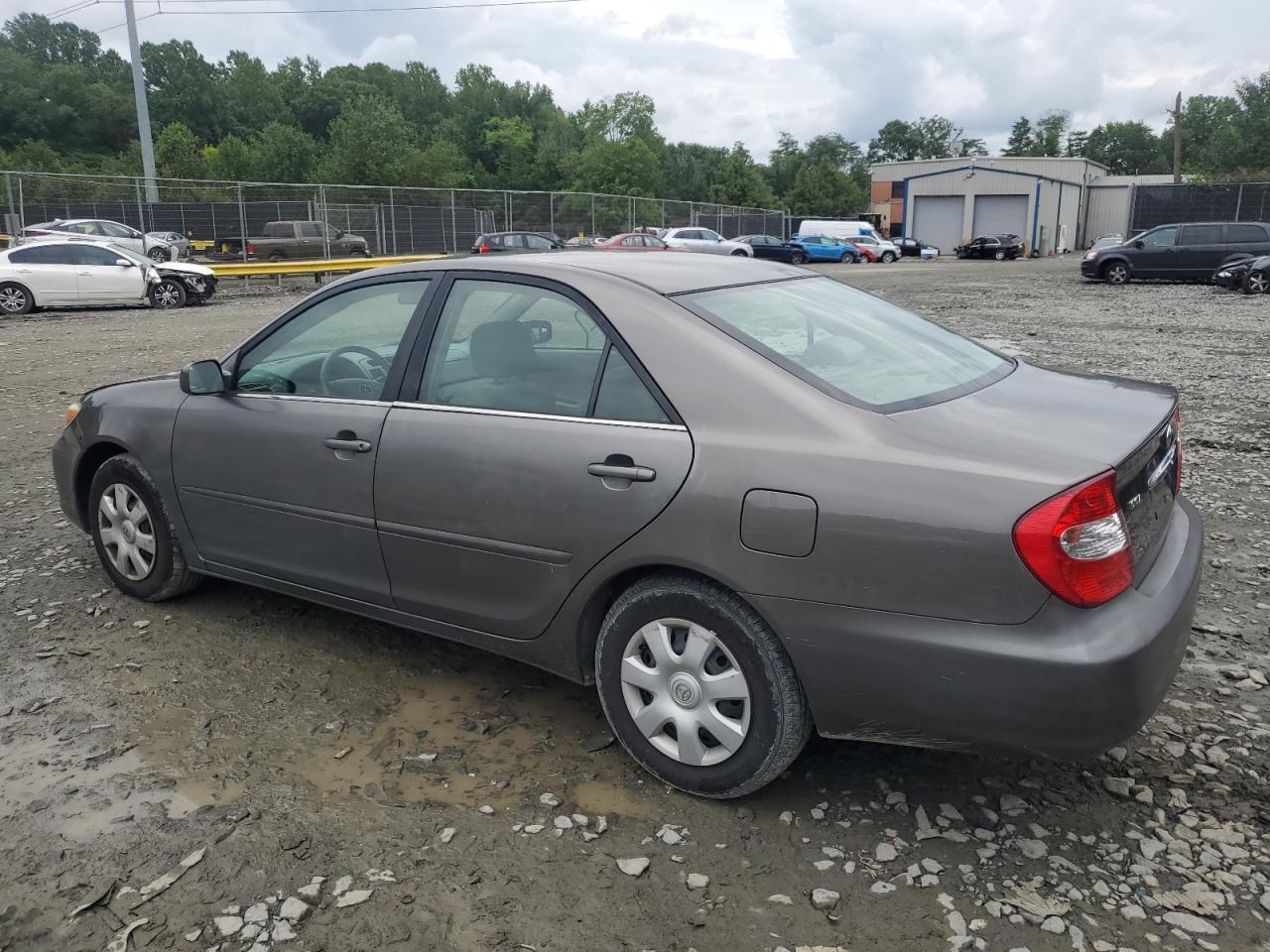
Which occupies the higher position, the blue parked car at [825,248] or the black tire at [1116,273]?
the blue parked car at [825,248]

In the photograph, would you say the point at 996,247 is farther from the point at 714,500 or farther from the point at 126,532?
the point at 714,500

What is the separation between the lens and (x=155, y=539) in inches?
175

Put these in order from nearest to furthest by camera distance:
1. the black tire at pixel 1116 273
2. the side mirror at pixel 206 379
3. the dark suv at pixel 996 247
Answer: the side mirror at pixel 206 379, the black tire at pixel 1116 273, the dark suv at pixel 996 247

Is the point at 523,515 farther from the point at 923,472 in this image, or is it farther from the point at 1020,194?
the point at 1020,194

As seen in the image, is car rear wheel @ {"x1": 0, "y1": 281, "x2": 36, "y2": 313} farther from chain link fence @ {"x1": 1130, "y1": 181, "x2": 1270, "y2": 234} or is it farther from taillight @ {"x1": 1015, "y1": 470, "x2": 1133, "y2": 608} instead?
chain link fence @ {"x1": 1130, "y1": 181, "x2": 1270, "y2": 234}

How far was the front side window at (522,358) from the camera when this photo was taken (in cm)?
318

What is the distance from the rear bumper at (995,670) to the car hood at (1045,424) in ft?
1.13

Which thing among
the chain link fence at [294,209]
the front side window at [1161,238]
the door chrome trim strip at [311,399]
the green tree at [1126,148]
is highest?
the green tree at [1126,148]

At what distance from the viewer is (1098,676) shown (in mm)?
2447

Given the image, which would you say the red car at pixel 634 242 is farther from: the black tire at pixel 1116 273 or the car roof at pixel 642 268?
the car roof at pixel 642 268

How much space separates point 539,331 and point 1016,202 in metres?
68.8

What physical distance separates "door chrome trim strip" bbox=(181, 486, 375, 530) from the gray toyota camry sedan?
0.01 metres

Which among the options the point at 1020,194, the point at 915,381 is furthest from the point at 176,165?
the point at 915,381

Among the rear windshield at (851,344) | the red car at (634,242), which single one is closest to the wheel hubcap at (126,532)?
the rear windshield at (851,344)
